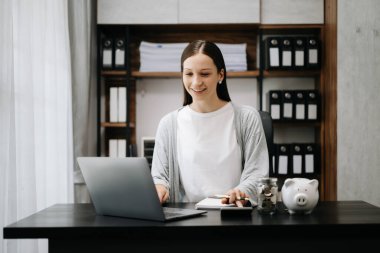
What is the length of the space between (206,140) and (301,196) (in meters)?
0.71

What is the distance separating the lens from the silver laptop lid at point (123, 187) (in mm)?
1310

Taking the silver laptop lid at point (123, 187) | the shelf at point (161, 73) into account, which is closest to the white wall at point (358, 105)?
the shelf at point (161, 73)

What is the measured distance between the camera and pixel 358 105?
3.34 metres

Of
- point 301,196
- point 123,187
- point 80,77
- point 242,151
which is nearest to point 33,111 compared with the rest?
point 80,77

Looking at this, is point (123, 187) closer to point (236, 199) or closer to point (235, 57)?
point (236, 199)

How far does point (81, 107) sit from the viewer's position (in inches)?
122

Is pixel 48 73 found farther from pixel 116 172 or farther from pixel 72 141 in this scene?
pixel 116 172

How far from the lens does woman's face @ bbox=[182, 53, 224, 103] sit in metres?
1.96

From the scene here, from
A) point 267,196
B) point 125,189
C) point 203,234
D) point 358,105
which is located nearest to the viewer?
point 203,234

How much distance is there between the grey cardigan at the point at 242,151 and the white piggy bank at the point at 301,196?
0.48m

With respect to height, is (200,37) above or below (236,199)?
above

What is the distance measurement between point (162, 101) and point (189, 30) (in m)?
0.60

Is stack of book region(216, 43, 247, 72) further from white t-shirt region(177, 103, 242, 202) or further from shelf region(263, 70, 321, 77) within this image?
white t-shirt region(177, 103, 242, 202)

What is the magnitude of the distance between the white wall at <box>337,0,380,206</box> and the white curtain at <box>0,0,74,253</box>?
6.13 feet
